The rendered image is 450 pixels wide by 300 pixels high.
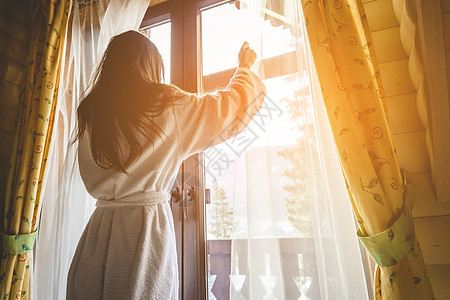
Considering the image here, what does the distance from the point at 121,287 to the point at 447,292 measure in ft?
3.33

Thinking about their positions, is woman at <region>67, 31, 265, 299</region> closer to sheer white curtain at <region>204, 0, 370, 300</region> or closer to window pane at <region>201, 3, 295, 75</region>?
sheer white curtain at <region>204, 0, 370, 300</region>

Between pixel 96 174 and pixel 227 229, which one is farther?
pixel 227 229

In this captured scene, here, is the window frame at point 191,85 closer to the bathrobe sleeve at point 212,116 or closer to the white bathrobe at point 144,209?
the bathrobe sleeve at point 212,116

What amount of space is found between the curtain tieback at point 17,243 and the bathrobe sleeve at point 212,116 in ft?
3.00

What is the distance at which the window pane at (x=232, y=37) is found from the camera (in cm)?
110

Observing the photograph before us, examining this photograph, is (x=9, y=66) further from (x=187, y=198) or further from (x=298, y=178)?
(x=298, y=178)

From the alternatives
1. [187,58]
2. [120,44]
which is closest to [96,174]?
[120,44]

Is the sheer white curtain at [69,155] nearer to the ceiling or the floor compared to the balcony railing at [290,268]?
nearer to the ceiling

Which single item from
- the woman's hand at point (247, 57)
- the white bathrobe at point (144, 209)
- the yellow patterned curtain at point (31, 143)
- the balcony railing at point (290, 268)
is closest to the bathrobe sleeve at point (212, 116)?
the white bathrobe at point (144, 209)

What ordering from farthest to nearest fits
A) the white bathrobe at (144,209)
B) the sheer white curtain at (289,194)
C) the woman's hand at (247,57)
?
the woman's hand at (247,57)
the sheer white curtain at (289,194)
the white bathrobe at (144,209)

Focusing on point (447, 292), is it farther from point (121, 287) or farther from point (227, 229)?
point (121, 287)

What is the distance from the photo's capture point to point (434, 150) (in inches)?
34.8

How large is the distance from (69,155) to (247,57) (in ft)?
3.10

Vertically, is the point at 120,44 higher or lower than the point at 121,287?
higher
